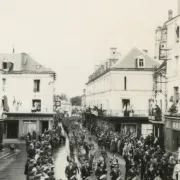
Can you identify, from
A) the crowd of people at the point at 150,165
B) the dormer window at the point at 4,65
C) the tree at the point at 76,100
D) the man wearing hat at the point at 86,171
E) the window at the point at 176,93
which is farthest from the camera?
the tree at the point at 76,100

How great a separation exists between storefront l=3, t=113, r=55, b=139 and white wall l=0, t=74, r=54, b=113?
2.56 ft

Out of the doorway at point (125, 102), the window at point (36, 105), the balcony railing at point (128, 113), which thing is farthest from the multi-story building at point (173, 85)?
A: the window at point (36, 105)

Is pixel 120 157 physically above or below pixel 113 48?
below

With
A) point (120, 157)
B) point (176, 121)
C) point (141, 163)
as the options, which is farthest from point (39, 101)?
point (141, 163)

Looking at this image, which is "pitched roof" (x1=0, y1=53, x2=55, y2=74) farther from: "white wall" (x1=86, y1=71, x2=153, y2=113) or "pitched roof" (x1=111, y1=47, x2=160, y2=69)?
"pitched roof" (x1=111, y1=47, x2=160, y2=69)

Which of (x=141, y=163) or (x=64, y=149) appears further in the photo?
(x=64, y=149)

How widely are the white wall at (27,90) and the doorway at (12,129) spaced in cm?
178

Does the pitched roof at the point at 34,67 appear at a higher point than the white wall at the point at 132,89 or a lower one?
higher

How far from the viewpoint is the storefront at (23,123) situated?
1955 inches

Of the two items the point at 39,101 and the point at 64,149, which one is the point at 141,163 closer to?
the point at 64,149

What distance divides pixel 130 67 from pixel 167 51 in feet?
63.3

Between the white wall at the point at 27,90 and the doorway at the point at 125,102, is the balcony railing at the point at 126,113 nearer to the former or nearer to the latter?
the doorway at the point at 125,102

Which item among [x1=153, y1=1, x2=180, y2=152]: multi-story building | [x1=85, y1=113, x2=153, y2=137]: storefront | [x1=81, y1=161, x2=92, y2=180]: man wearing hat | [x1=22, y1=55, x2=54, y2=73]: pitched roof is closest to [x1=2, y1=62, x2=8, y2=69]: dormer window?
[x1=22, y1=55, x2=54, y2=73]: pitched roof

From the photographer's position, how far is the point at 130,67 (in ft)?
172
